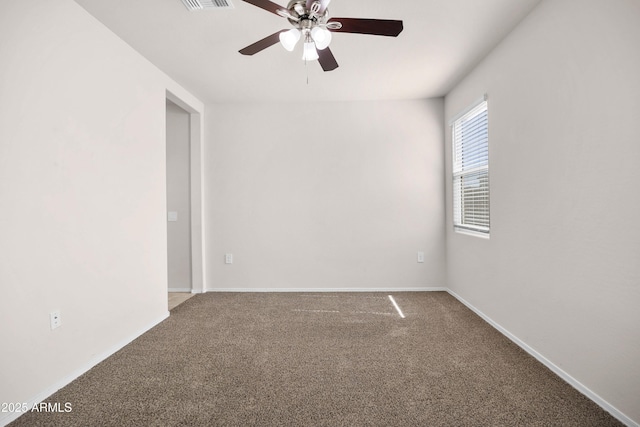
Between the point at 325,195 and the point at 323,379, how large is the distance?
98.5 inches

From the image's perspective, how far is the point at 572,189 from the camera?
76.4 inches

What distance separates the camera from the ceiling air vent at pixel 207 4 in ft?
A: 6.84

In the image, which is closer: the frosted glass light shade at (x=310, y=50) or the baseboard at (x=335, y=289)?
the frosted glass light shade at (x=310, y=50)

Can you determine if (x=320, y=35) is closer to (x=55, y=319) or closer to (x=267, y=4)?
(x=267, y=4)

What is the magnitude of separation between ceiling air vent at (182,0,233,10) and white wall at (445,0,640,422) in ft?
6.62

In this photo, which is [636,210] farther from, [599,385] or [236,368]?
[236,368]

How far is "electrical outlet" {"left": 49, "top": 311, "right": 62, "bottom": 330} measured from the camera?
1.95 meters

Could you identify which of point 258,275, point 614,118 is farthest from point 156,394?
point 614,118

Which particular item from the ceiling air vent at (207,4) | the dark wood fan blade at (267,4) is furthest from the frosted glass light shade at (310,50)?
the ceiling air vent at (207,4)

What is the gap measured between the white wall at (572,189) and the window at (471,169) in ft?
0.84

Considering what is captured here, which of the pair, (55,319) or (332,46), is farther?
(332,46)

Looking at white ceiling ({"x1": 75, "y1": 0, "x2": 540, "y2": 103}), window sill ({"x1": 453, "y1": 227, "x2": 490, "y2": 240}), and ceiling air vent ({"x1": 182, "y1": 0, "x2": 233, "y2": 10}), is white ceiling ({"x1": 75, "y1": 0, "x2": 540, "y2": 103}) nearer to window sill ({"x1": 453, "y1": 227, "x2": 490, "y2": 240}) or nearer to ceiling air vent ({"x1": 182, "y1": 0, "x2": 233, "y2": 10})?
ceiling air vent ({"x1": 182, "y1": 0, "x2": 233, "y2": 10})

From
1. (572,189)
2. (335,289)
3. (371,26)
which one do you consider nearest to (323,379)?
(572,189)

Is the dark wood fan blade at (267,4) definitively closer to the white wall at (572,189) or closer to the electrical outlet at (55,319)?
the white wall at (572,189)
